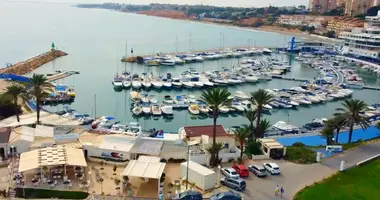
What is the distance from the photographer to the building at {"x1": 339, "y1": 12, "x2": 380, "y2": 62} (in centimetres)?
9106

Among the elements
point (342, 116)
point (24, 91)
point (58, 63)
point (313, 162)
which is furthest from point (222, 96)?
point (58, 63)

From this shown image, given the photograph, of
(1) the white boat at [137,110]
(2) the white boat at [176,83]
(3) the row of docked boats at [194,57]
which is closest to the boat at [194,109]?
(1) the white boat at [137,110]

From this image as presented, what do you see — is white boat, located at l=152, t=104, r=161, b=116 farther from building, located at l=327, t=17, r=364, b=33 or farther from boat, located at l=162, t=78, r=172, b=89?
building, located at l=327, t=17, r=364, b=33

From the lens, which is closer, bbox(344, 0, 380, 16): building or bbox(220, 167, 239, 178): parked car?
bbox(220, 167, 239, 178): parked car

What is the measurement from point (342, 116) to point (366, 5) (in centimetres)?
16724

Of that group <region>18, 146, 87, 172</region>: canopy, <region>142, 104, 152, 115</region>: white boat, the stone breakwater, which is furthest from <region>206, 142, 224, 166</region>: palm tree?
the stone breakwater

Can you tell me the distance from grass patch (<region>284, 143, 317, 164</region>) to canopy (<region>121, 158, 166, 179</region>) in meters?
9.68

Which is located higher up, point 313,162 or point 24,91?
point 24,91

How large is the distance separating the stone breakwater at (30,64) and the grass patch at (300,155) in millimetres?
51917

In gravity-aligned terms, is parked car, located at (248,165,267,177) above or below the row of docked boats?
below

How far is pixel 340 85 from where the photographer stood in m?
62.4

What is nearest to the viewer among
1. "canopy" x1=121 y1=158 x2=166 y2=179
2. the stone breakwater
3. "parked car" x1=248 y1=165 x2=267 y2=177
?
"canopy" x1=121 y1=158 x2=166 y2=179

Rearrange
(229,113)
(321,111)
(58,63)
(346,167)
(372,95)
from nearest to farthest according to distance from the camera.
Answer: (346,167) → (229,113) → (321,111) → (372,95) → (58,63)

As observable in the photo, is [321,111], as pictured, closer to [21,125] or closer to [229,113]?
[229,113]
